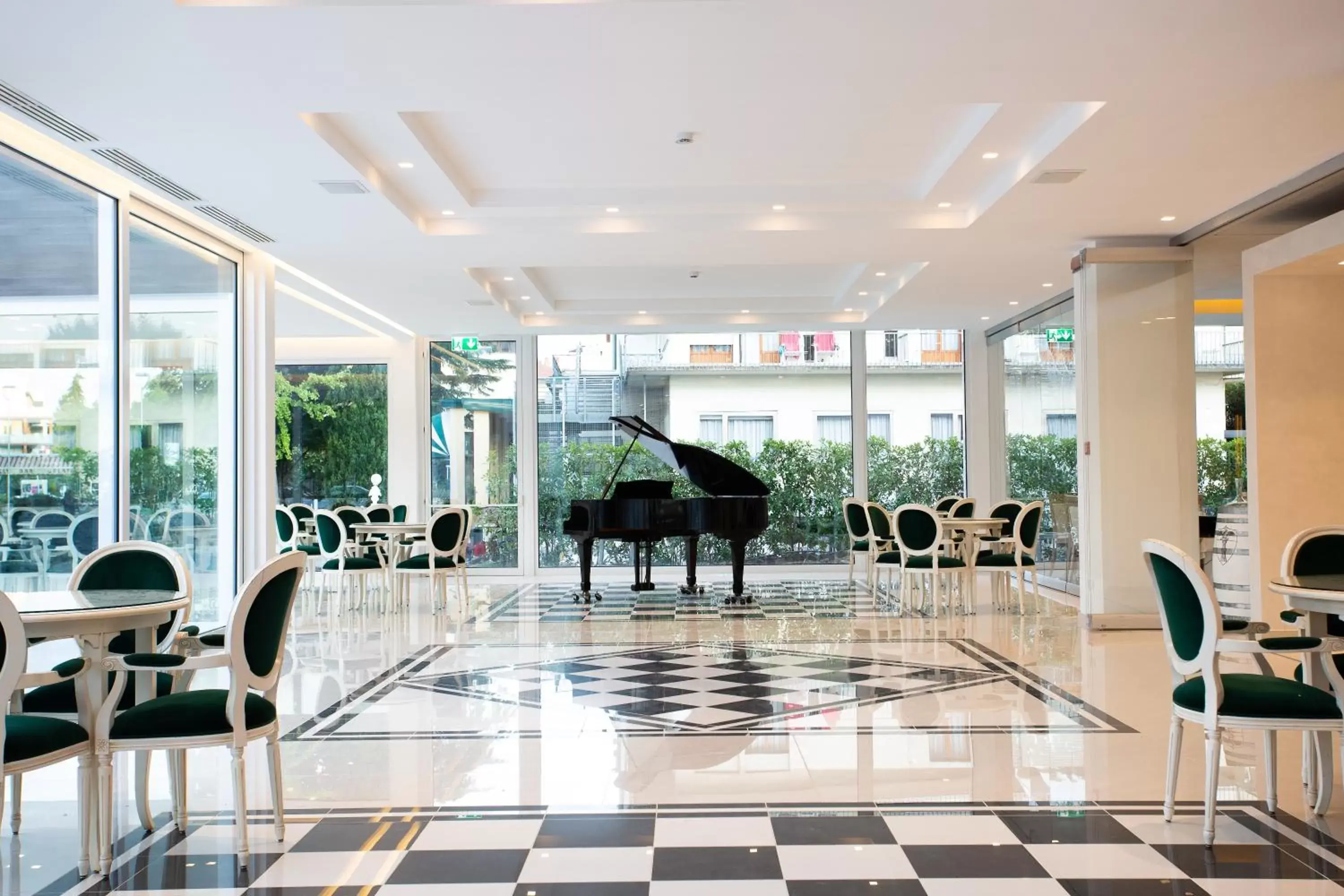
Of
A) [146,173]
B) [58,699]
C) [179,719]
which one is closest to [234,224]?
[146,173]

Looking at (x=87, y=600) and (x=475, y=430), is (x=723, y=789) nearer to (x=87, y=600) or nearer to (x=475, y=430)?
(x=87, y=600)

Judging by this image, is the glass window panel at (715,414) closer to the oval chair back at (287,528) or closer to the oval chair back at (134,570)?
the oval chair back at (287,528)

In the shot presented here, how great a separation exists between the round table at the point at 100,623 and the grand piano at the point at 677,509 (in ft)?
21.6

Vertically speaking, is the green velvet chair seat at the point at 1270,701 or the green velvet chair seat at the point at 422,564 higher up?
the green velvet chair seat at the point at 1270,701

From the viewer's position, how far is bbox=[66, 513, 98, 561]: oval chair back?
6.19 m

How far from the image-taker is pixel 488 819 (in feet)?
12.5

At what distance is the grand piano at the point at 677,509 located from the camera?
1029cm

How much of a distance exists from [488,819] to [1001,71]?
3.78 meters

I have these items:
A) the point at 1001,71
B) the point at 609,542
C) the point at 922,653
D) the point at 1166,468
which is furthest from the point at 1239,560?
the point at 609,542

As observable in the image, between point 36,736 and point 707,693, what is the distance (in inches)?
139

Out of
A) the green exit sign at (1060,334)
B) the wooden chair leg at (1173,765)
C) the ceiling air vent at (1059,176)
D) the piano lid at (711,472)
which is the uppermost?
the ceiling air vent at (1059,176)

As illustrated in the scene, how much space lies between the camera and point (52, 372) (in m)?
6.02

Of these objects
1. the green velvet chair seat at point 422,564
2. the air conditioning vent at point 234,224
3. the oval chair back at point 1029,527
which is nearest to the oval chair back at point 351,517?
the green velvet chair seat at point 422,564

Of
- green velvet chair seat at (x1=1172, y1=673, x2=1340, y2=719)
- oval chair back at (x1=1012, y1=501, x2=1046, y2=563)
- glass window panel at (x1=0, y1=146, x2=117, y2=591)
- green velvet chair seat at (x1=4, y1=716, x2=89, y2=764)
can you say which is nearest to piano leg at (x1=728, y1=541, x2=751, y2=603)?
oval chair back at (x1=1012, y1=501, x2=1046, y2=563)
